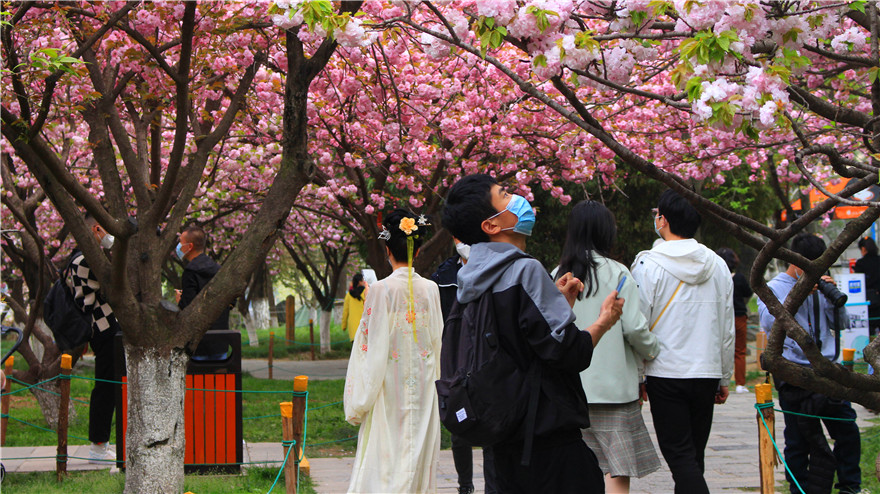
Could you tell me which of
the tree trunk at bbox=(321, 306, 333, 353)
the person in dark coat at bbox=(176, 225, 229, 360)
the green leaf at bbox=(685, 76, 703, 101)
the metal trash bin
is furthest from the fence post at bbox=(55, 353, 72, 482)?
the tree trunk at bbox=(321, 306, 333, 353)

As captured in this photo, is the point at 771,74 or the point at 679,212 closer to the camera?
the point at 771,74

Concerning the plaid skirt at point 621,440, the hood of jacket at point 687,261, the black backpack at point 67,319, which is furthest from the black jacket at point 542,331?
the black backpack at point 67,319

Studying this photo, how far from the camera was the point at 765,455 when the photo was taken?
466cm

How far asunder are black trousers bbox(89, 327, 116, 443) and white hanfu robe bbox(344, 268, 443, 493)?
2.89 meters

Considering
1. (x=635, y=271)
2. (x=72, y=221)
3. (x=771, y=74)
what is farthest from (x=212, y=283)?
(x=771, y=74)

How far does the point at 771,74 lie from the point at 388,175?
8.03 metres

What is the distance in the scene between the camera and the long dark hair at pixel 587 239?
3986 millimetres

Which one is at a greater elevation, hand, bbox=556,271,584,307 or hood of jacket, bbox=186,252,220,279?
hood of jacket, bbox=186,252,220,279

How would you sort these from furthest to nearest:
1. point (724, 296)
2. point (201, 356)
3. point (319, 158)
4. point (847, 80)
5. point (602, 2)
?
point (319, 158), point (847, 80), point (201, 356), point (724, 296), point (602, 2)

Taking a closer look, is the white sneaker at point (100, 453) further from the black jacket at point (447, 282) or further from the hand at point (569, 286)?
the hand at point (569, 286)

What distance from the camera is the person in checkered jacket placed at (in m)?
7.25

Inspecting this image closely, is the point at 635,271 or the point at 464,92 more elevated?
the point at 464,92

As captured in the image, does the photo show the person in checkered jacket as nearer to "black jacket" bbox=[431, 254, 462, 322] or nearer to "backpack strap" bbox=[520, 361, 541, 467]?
"black jacket" bbox=[431, 254, 462, 322]

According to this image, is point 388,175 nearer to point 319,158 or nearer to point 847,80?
point 319,158
